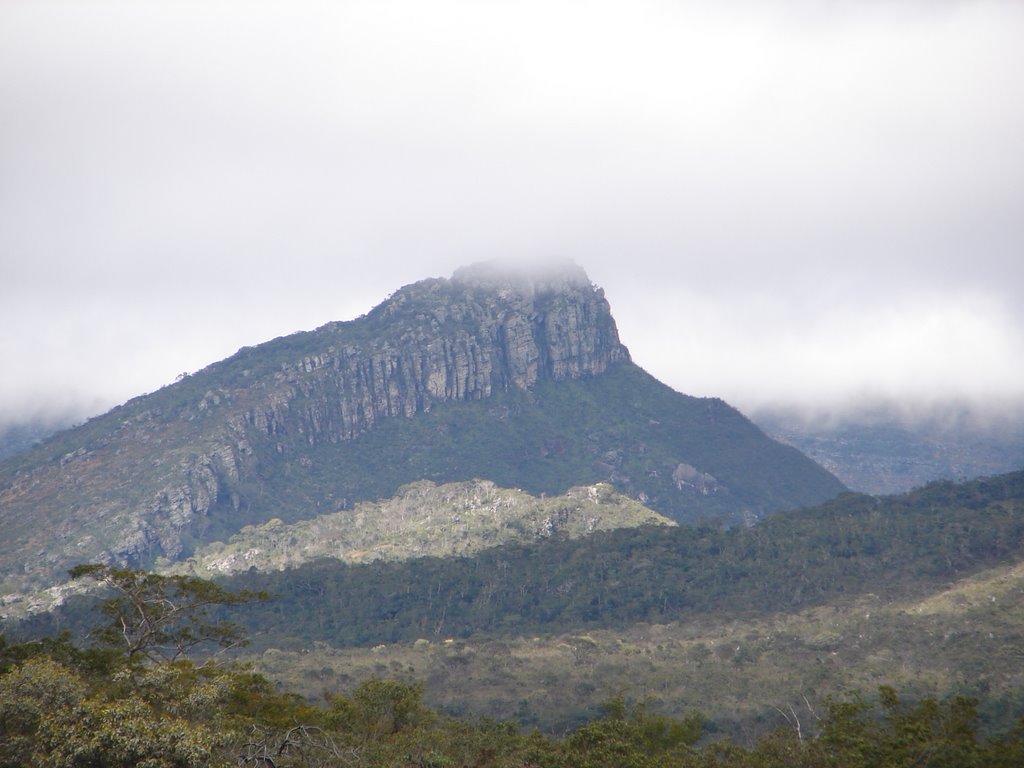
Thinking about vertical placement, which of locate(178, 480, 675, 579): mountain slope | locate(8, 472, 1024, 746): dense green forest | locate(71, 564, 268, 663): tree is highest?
locate(71, 564, 268, 663): tree

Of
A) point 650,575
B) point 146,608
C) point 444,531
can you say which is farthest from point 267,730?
point 444,531

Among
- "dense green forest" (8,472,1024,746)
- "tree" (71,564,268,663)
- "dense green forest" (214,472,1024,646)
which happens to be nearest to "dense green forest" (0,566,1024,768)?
"tree" (71,564,268,663)

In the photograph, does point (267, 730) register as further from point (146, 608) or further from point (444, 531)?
point (444, 531)

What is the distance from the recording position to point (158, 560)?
618ft

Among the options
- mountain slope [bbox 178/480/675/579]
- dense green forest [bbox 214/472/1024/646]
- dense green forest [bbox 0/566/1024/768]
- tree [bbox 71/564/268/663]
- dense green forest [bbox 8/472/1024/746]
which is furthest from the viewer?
mountain slope [bbox 178/480/675/579]

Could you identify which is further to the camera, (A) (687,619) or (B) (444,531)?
(B) (444,531)

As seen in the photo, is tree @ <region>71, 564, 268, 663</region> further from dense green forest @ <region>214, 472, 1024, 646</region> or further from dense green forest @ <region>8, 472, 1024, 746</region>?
Result: dense green forest @ <region>214, 472, 1024, 646</region>

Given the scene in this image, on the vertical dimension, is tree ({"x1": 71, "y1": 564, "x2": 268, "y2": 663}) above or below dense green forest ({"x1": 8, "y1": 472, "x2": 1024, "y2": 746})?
above

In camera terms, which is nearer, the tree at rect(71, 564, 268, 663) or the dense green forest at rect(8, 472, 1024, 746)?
the tree at rect(71, 564, 268, 663)

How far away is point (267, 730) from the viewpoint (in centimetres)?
5338

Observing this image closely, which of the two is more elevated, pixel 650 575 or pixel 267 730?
pixel 267 730

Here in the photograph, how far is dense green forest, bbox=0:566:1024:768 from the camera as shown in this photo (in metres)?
38.4

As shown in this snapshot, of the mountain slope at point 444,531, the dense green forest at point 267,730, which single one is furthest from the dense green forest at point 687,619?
the dense green forest at point 267,730

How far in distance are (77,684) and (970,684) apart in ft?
258
